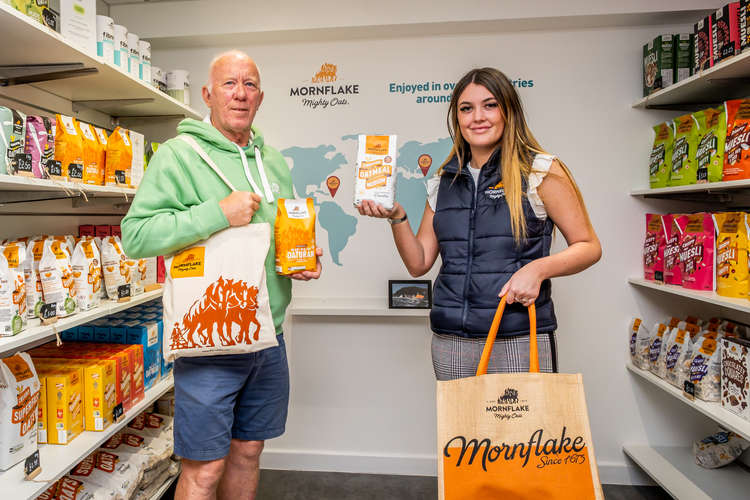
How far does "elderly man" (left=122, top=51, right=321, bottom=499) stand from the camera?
1.43 metres

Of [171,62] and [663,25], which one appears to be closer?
[663,25]

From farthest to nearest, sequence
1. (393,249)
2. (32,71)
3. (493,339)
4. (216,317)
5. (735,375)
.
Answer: (393,249)
(735,375)
(32,71)
(216,317)
(493,339)

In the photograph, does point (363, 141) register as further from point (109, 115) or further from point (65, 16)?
point (109, 115)

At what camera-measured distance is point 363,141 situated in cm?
147

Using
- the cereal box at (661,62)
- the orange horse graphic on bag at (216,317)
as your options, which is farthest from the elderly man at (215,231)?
the cereal box at (661,62)

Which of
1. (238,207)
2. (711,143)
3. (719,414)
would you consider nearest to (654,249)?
(711,143)

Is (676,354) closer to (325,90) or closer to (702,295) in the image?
(702,295)

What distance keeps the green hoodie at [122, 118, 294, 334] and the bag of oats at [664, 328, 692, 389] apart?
1911mm

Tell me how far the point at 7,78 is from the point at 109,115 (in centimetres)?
86

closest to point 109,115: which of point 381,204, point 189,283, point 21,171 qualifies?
point 21,171

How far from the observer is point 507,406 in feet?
3.99

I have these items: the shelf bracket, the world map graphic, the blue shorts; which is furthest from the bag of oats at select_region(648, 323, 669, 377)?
the shelf bracket

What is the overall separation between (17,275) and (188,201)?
58cm

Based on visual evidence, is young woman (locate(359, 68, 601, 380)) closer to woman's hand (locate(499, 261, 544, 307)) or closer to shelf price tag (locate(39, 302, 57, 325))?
woman's hand (locate(499, 261, 544, 307))
